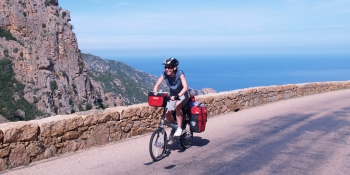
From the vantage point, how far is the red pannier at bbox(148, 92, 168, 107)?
20.3 ft

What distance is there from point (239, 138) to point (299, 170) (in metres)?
2.48

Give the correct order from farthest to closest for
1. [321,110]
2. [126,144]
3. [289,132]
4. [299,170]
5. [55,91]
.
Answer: [55,91] → [321,110] → [289,132] → [126,144] → [299,170]

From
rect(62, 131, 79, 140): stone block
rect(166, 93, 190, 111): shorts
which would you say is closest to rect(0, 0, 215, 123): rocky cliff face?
rect(62, 131, 79, 140): stone block

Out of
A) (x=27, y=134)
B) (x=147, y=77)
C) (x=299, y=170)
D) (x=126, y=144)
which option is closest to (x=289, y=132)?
(x=299, y=170)

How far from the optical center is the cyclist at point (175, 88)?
20.9ft

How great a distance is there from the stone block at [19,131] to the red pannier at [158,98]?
195cm

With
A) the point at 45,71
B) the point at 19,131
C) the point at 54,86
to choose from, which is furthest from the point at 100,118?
the point at 54,86

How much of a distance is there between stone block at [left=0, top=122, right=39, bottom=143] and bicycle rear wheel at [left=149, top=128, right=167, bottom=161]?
1.94m

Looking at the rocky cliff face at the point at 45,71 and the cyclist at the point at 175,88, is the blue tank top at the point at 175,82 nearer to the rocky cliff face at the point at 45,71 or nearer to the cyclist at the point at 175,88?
the cyclist at the point at 175,88

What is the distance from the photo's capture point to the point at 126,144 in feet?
24.3

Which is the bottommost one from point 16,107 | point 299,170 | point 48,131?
point 16,107

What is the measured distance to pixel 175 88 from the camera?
6613mm

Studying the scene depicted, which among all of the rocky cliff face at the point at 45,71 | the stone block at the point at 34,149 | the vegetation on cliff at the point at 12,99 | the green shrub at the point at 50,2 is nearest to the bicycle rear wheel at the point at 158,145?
the stone block at the point at 34,149

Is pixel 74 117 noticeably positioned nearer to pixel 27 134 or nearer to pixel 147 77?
pixel 27 134
